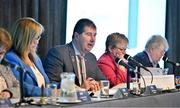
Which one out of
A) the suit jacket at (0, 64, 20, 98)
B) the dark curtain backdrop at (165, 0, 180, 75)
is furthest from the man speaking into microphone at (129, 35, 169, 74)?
the suit jacket at (0, 64, 20, 98)

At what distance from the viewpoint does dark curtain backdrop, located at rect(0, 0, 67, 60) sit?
3723mm

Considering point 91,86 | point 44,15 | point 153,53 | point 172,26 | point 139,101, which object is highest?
point 172,26

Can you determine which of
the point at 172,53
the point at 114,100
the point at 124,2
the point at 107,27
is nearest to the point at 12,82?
the point at 114,100

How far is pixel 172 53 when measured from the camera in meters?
5.69

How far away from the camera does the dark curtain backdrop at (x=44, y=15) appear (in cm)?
372

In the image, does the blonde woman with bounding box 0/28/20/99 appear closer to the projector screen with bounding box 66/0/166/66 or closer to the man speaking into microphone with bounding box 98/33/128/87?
the man speaking into microphone with bounding box 98/33/128/87

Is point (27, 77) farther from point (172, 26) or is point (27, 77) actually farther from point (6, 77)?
point (172, 26)

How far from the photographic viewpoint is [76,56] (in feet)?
10.8

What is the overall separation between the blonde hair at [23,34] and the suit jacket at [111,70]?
103 cm

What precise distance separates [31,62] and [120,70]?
3.52 feet

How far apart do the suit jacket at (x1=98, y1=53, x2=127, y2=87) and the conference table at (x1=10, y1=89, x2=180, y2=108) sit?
32.2 inches

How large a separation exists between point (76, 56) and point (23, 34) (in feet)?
2.16

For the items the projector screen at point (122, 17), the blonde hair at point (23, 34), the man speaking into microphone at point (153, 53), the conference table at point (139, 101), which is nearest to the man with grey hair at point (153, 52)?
the man speaking into microphone at point (153, 53)

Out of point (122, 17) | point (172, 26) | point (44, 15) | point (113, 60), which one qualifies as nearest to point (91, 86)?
point (113, 60)
